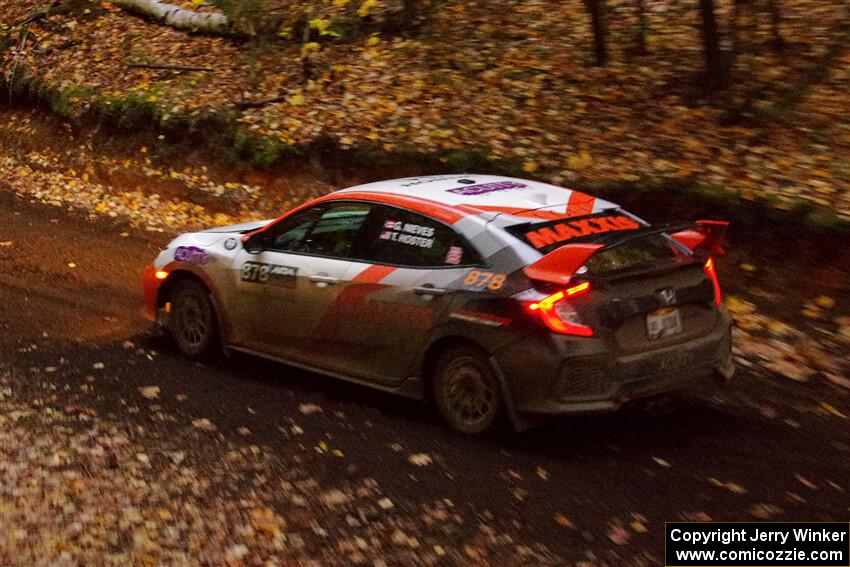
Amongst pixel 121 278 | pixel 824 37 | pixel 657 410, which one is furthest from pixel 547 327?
pixel 824 37

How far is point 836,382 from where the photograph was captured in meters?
7.20

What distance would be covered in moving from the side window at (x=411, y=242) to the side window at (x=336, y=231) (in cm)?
12

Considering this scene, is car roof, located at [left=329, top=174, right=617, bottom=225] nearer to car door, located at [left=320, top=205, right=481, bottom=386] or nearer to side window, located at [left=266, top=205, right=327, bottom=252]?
car door, located at [left=320, top=205, right=481, bottom=386]

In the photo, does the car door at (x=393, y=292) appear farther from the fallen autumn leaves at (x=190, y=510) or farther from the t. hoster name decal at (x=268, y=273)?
the fallen autumn leaves at (x=190, y=510)

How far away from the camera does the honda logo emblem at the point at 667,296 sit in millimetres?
5700

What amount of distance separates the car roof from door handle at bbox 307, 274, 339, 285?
636mm

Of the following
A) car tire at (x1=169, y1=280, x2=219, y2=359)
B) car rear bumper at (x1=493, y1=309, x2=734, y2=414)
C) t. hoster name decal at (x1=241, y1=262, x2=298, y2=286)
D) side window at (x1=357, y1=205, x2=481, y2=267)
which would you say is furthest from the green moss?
car rear bumper at (x1=493, y1=309, x2=734, y2=414)

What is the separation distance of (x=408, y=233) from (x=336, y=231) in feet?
2.50

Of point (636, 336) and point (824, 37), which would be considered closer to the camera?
point (636, 336)

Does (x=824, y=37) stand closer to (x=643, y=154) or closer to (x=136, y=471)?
(x=643, y=154)

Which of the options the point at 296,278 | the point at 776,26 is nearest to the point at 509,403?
the point at 296,278

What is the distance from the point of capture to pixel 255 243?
7367 mm

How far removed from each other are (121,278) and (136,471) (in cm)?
556

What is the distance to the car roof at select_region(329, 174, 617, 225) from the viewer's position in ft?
20.1
